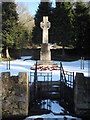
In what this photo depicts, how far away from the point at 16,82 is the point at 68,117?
4.79ft

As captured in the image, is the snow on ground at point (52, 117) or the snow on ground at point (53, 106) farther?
the snow on ground at point (53, 106)

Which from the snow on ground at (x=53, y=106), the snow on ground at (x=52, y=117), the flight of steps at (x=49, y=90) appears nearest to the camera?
the snow on ground at (x=52, y=117)

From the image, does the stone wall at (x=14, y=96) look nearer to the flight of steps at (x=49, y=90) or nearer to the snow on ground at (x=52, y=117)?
the snow on ground at (x=52, y=117)

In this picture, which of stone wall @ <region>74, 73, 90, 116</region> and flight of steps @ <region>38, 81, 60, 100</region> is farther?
flight of steps @ <region>38, 81, 60, 100</region>

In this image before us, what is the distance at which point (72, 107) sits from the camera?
4.18 meters

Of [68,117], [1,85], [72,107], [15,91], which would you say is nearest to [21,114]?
[15,91]

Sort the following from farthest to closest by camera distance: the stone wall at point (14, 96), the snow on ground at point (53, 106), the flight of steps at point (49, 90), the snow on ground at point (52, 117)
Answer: the flight of steps at point (49, 90)
the snow on ground at point (53, 106)
the stone wall at point (14, 96)
the snow on ground at point (52, 117)

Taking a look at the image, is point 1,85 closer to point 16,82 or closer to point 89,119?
point 16,82

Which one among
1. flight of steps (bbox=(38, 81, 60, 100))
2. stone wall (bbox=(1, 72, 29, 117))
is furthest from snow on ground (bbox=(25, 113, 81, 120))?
flight of steps (bbox=(38, 81, 60, 100))

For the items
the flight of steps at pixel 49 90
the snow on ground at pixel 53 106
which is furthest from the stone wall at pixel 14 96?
the flight of steps at pixel 49 90

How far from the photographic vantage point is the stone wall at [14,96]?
3.62m

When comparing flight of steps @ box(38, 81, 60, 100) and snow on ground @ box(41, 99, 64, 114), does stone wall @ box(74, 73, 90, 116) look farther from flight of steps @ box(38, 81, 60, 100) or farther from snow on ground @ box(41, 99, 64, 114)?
flight of steps @ box(38, 81, 60, 100)

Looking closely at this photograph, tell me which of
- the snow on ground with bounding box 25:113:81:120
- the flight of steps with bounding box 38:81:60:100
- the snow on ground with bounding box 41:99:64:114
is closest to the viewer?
the snow on ground with bounding box 25:113:81:120

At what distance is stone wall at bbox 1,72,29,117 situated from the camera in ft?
11.9
